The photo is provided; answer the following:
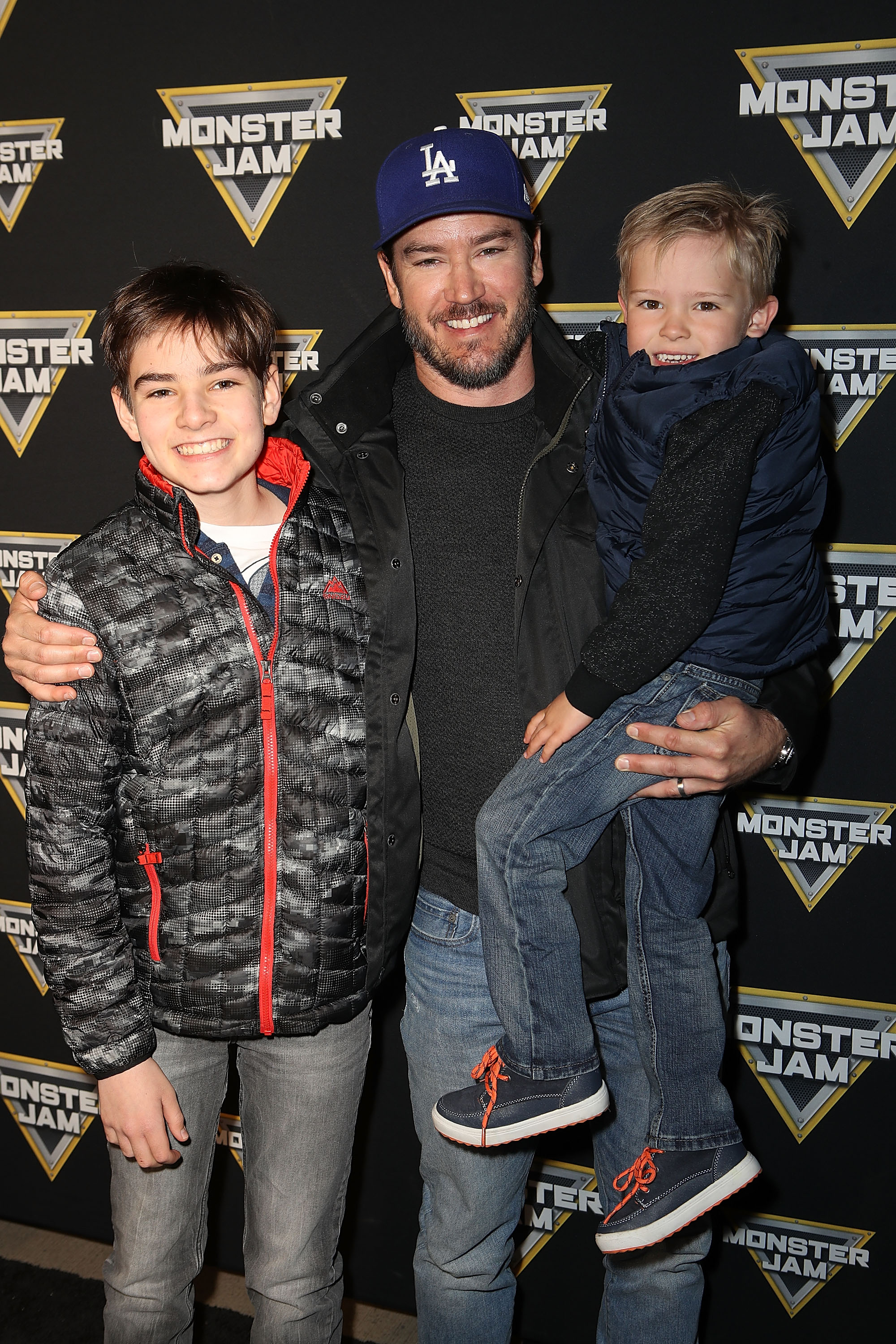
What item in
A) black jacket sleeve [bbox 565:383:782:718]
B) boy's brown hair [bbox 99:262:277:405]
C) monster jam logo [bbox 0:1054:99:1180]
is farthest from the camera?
monster jam logo [bbox 0:1054:99:1180]

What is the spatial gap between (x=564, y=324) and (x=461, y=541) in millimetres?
608

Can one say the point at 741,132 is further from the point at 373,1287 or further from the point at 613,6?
the point at 373,1287

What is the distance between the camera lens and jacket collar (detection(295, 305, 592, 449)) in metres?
1.71

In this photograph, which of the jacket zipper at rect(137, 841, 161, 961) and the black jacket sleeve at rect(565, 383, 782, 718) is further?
the jacket zipper at rect(137, 841, 161, 961)

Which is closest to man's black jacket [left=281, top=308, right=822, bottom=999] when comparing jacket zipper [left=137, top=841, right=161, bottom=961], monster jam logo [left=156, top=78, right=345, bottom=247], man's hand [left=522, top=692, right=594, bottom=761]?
man's hand [left=522, top=692, right=594, bottom=761]

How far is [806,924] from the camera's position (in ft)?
6.88

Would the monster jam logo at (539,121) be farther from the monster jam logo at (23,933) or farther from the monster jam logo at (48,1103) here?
the monster jam logo at (48,1103)

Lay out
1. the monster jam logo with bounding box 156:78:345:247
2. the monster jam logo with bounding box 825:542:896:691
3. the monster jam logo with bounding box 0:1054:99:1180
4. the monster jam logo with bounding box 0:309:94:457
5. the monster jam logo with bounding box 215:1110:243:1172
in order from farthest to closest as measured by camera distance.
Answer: the monster jam logo with bounding box 0:1054:99:1180 → the monster jam logo with bounding box 215:1110:243:1172 → the monster jam logo with bounding box 0:309:94:457 → the monster jam logo with bounding box 156:78:345:247 → the monster jam logo with bounding box 825:542:896:691

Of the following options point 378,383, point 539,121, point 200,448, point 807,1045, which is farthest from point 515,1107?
point 539,121

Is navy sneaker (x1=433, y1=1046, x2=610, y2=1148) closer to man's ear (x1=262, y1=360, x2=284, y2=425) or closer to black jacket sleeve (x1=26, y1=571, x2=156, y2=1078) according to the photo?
black jacket sleeve (x1=26, y1=571, x2=156, y2=1078)

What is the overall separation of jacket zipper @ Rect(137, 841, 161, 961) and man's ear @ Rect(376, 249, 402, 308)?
100 centimetres

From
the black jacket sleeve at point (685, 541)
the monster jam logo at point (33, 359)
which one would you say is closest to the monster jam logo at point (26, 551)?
the monster jam logo at point (33, 359)

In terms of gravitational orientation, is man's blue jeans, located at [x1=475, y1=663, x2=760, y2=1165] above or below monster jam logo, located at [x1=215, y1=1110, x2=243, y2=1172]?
above

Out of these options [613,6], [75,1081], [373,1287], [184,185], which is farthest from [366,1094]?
[613,6]
